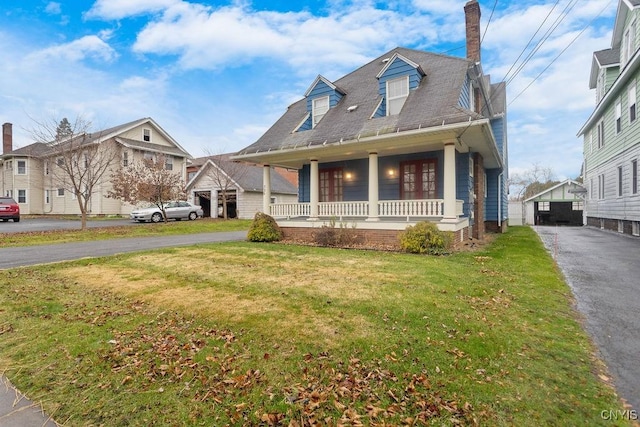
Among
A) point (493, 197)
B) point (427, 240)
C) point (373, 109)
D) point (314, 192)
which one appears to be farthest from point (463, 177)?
point (493, 197)

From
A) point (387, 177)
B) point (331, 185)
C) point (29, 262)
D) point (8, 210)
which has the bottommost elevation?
point (29, 262)

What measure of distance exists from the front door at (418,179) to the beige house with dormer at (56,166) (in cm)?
2212

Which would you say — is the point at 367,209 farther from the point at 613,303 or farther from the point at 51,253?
the point at 51,253

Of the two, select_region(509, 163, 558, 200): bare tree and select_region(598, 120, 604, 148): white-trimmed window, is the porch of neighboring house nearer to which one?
select_region(598, 120, 604, 148): white-trimmed window

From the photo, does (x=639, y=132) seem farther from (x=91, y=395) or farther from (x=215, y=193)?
(x=215, y=193)

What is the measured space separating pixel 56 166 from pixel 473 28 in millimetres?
33736

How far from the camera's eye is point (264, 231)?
12.4 meters

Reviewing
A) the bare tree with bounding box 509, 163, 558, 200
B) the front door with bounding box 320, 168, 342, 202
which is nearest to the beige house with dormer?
the front door with bounding box 320, 168, 342, 202

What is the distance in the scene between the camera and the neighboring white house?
27.0 metres

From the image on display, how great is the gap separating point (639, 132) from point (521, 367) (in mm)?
14786

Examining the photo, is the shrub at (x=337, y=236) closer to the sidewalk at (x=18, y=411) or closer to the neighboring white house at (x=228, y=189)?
the sidewalk at (x=18, y=411)

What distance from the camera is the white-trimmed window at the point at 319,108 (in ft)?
45.8

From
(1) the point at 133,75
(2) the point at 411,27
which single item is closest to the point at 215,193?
(1) the point at 133,75

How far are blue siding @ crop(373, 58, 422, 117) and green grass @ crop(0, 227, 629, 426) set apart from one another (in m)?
7.95
